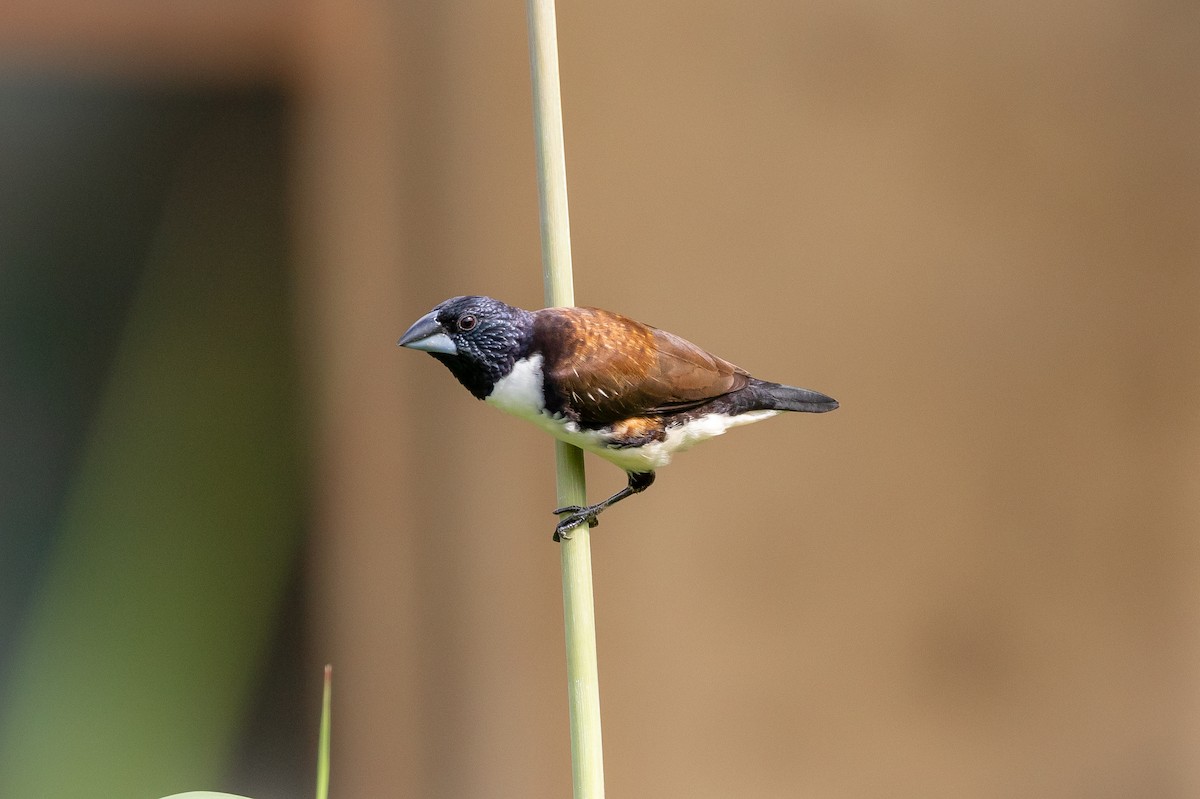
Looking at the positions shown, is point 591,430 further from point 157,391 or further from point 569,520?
point 157,391

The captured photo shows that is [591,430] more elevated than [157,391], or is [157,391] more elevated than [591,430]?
[157,391]

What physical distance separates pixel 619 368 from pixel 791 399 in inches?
5.4

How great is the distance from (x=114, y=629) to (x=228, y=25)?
2.82 feet

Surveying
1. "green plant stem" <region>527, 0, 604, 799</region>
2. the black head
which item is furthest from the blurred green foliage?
"green plant stem" <region>527, 0, 604, 799</region>

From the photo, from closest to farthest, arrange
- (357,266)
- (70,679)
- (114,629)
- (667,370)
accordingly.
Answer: (667,370), (70,679), (114,629), (357,266)

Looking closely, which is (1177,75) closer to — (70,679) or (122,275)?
(122,275)

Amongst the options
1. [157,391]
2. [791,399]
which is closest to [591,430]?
[791,399]

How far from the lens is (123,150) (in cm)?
150

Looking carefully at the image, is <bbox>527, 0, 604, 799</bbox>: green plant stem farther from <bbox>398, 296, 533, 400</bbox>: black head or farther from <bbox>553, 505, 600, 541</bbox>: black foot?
<bbox>398, 296, 533, 400</bbox>: black head

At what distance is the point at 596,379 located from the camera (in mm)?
740

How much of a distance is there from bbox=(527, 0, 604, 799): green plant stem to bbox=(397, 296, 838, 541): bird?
12 cm

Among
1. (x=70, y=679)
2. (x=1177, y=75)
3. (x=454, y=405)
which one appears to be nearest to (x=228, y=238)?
(x=454, y=405)

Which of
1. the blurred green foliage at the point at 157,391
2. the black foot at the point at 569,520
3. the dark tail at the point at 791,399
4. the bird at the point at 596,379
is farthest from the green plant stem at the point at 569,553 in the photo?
the blurred green foliage at the point at 157,391

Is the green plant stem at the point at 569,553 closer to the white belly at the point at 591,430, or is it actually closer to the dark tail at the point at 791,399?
the white belly at the point at 591,430
